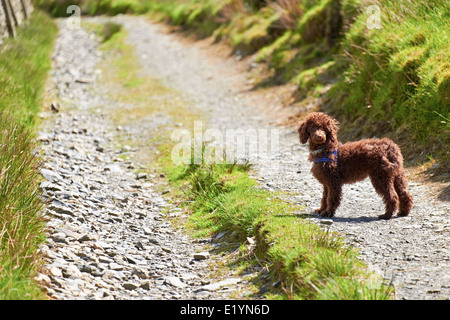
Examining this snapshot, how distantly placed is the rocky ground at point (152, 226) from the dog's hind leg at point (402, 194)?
136 millimetres

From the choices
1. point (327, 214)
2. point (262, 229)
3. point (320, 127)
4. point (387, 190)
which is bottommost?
point (327, 214)

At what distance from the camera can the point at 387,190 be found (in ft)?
18.9

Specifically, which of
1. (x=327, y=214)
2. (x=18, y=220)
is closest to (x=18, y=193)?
(x=18, y=220)

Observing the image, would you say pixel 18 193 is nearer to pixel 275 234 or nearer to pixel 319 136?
pixel 275 234

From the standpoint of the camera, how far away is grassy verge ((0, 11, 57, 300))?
169 inches

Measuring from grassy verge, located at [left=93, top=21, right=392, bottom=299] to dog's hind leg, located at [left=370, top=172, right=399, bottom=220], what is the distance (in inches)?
32.0

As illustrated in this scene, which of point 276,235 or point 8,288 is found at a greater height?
point 8,288

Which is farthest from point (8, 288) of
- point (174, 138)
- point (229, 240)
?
point (174, 138)

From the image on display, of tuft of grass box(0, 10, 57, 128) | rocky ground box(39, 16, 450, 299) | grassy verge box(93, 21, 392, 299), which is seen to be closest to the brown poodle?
rocky ground box(39, 16, 450, 299)

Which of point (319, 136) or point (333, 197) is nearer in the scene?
point (319, 136)

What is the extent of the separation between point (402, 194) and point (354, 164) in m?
0.62

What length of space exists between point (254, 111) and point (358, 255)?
780 centimetres

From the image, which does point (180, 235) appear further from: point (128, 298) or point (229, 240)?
point (128, 298)

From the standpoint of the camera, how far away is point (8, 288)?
158 inches
